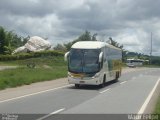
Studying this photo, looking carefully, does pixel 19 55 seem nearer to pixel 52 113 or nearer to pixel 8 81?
pixel 8 81

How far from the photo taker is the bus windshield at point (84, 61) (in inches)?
1130

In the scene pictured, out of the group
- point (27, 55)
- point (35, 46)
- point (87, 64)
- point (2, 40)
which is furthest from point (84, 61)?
point (2, 40)

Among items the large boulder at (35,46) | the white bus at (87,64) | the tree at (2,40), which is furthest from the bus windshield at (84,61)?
the tree at (2,40)

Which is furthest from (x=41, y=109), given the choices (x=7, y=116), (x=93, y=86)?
(x=93, y=86)

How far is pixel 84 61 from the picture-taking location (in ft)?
94.6

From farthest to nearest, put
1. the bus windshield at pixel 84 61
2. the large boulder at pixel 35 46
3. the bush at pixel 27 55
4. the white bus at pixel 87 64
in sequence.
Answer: the large boulder at pixel 35 46, the bush at pixel 27 55, the bus windshield at pixel 84 61, the white bus at pixel 87 64

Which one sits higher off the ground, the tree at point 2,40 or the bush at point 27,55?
the tree at point 2,40

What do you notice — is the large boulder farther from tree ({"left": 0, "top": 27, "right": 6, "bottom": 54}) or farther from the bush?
the bush

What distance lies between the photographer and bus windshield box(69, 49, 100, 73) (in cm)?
2870

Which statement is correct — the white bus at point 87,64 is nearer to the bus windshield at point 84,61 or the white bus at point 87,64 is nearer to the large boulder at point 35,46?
the bus windshield at point 84,61

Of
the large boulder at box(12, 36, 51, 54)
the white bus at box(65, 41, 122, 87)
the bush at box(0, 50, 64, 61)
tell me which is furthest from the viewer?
the large boulder at box(12, 36, 51, 54)

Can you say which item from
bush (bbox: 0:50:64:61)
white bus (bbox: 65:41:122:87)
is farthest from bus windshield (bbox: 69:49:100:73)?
bush (bbox: 0:50:64:61)

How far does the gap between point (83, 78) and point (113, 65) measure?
7.57m

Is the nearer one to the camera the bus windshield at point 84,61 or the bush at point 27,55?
the bus windshield at point 84,61
